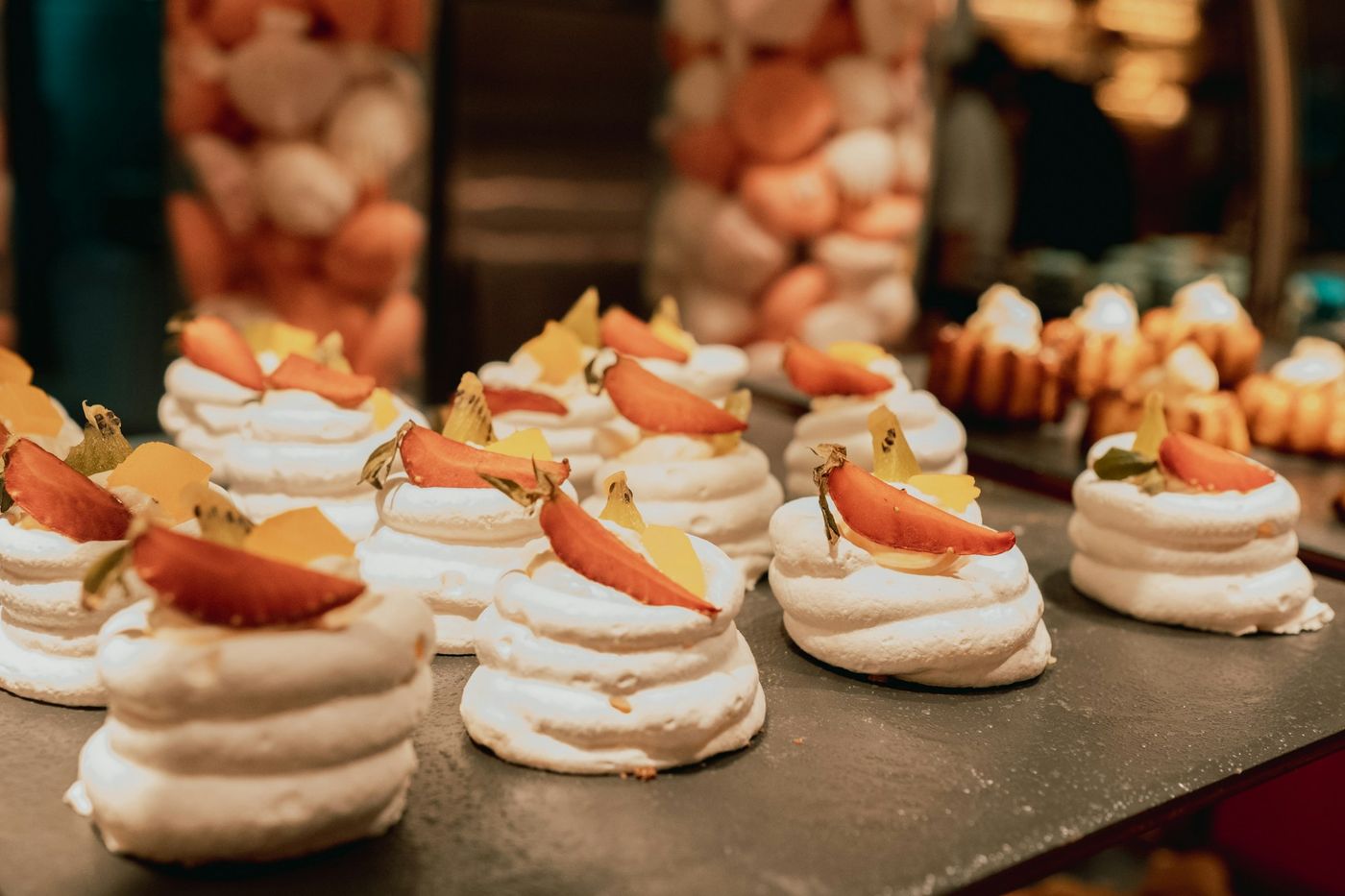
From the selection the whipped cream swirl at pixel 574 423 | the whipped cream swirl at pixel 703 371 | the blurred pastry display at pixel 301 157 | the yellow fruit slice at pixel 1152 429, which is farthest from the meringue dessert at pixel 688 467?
the blurred pastry display at pixel 301 157

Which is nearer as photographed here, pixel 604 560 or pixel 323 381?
pixel 604 560

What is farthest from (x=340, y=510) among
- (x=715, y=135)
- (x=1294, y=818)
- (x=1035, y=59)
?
(x=1035, y=59)

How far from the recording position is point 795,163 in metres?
3.63

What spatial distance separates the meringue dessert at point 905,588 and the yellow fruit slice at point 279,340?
1.10m

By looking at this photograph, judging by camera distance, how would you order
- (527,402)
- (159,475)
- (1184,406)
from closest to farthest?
(159,475), (527,402), (1184,406)

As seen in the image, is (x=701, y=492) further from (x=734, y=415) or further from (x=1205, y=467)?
(x=1205, y=467)

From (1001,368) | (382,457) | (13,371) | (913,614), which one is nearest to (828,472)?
(913,614)

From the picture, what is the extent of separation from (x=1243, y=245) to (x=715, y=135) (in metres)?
2.34

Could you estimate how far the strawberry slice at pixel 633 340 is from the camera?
2.49 m

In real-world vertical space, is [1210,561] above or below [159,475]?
below

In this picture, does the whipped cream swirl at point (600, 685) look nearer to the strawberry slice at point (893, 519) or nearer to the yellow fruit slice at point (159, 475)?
the strawberry slice at point (893, 519)

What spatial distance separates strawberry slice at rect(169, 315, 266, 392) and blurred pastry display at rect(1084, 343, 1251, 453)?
1725mm

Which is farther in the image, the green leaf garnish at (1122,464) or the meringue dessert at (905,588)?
the green leaf garnish at (1122,464)

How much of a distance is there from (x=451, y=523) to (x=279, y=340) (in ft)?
2.85
